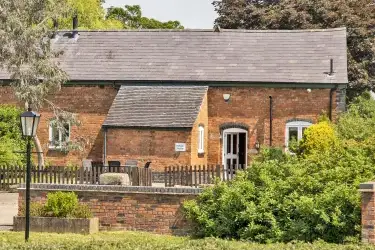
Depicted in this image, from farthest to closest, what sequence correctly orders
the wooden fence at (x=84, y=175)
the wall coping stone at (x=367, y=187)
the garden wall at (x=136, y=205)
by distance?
the wooden fence at (x=84, y=175)
the garden wall at (x=136, y=205)
the wall coping stone at (x=367, y=187)

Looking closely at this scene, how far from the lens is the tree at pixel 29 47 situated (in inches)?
1350

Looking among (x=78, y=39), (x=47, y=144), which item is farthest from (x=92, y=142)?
(x=78, y=39)

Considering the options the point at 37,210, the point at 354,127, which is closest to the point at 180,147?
the point at 354,127

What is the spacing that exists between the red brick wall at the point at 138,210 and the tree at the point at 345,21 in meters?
27.2

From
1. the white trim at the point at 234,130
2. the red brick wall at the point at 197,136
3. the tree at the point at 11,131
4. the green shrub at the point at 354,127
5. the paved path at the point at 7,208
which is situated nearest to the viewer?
the paved path at the point at 7,208

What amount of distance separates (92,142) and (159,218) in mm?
16079

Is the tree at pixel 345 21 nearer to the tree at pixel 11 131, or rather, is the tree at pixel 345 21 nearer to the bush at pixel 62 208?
the tree at pixel 11 131

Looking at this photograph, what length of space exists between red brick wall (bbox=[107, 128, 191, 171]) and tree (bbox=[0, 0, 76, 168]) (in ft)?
6.68

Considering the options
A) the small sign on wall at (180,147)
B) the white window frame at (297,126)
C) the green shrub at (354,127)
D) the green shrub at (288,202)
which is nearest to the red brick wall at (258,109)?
the white window frame at (297,126)

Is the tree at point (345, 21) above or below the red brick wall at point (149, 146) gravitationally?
above

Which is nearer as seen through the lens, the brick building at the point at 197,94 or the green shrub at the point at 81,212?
the green shrub at the point at 81,212

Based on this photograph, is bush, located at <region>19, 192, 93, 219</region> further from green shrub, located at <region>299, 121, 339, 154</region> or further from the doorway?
the doorway

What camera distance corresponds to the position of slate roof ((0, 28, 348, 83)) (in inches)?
1476

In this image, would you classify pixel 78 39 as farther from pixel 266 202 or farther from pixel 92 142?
pixel 266 202
